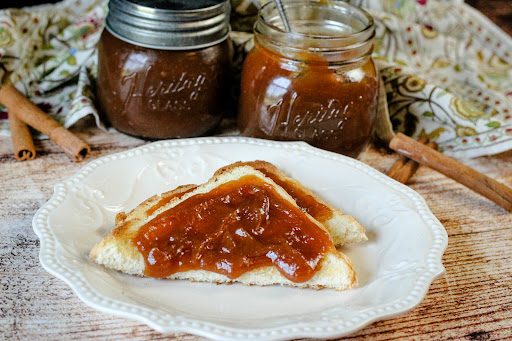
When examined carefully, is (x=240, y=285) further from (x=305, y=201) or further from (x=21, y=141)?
(x=21, y=141)

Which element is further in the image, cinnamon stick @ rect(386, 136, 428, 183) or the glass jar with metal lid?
cinnamon stick @ rect(386, 136, 428, 183)

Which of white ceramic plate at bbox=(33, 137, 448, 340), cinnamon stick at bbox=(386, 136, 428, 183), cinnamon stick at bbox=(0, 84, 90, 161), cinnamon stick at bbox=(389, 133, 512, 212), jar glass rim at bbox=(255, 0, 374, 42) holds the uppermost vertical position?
jar glass rim at bbox=(255, 0, 374, 42)

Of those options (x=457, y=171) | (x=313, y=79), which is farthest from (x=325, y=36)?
(x=457, y=171)

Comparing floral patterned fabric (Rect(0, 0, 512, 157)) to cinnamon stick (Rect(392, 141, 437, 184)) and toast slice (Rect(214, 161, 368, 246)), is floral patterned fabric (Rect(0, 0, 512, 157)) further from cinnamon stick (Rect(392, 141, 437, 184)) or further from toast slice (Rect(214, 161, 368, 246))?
toast slice (Rect(214, 161, 368, 246))

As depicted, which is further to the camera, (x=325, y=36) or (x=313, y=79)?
(x=313, y=79)

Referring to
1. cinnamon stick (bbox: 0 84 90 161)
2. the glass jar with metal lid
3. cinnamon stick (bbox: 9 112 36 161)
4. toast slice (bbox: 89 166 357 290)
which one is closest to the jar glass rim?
the glass jar with metal lid

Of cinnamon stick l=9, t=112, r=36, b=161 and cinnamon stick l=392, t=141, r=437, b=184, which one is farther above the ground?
cinnamon stick l=392, t=141, r=437, b=184

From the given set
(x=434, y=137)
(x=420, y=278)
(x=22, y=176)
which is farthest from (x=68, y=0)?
(x=420, y=278)
